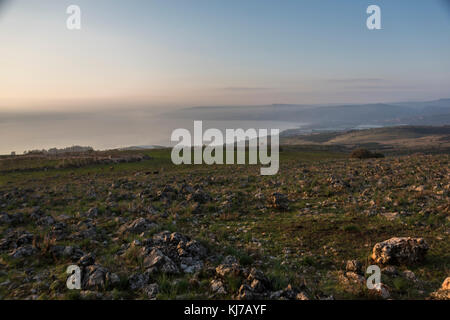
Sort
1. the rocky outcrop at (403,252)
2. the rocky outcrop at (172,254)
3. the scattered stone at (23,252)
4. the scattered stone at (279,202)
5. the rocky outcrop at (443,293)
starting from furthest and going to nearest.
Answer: the scattered stone at (279,202), the scattered stone at (23,252), the rocky outcrop at (403,252), the rocky outcrop at (172,254), the rocky outcrop at (443,293)

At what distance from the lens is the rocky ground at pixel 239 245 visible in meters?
5.77

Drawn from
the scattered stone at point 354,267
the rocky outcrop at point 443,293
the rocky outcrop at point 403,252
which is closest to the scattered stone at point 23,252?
the scattered stone at point 354,267

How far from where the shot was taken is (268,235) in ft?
31.9

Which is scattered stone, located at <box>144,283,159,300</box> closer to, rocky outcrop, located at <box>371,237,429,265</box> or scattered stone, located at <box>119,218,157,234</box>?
scattered stone, located at <box>119,218,157,234</box>

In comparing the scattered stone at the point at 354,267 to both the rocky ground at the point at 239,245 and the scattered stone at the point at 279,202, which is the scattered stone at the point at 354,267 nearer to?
the rocky ground at the point at 239,245

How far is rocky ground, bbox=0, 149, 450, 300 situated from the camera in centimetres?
577

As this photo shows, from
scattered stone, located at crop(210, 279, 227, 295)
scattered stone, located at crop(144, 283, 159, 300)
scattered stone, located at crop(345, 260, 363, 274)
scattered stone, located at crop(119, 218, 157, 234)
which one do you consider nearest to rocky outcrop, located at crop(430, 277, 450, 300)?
scattered stone, located at crop(345, 260, 363, 274)

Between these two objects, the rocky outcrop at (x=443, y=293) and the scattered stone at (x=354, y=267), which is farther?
the scattered stone at (x=354, y=267)
